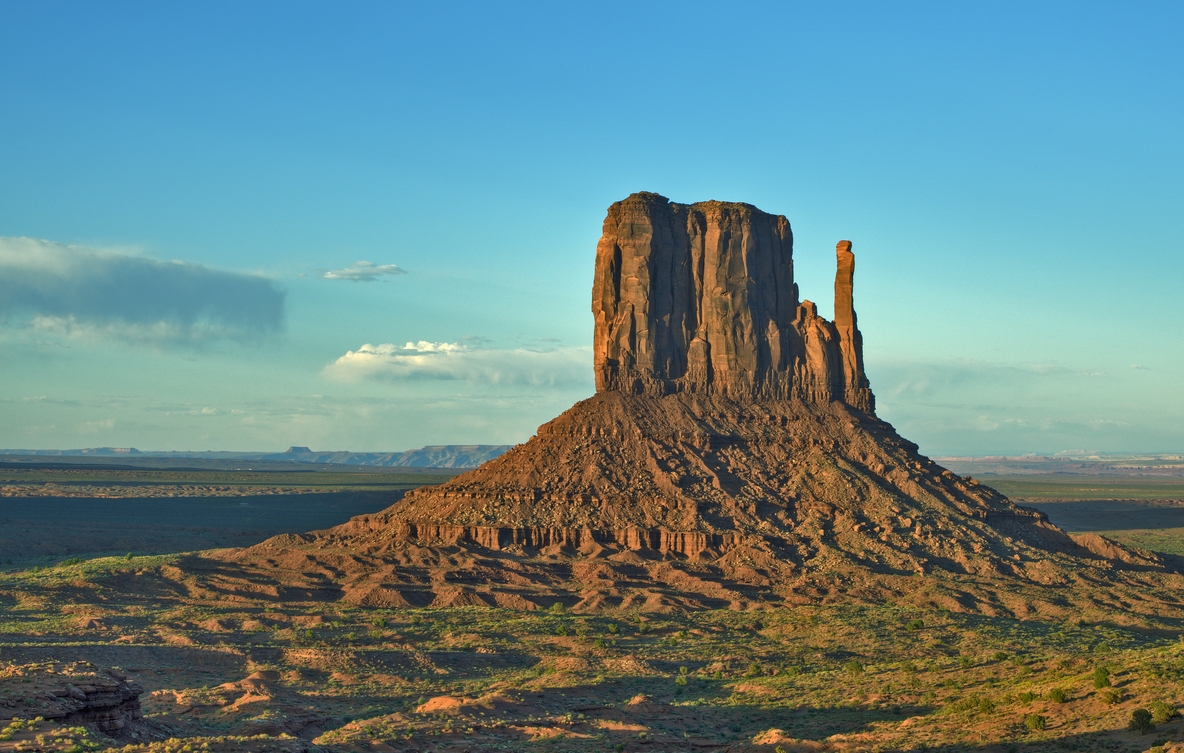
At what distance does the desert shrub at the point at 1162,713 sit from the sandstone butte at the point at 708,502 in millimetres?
36365

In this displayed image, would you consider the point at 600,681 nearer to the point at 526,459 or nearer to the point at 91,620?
the point at 91,620

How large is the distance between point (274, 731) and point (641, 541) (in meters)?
45.0

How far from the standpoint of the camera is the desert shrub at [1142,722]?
1271 inches

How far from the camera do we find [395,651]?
54812 mm

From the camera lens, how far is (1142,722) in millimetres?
32312

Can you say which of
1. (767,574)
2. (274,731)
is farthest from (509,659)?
(767,574)

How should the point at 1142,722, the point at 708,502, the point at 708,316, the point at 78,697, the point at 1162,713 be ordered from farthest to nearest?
the point at 708,316
the point at 708,502
the point at 1162,713
the point at 1142,722
the point at 78,697

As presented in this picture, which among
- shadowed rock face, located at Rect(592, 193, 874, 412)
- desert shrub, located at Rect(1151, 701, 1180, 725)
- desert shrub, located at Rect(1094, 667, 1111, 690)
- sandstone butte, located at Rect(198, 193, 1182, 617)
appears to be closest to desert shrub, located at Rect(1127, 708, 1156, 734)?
desert shrub, located at Rect(1151, 701, 1180, 725)

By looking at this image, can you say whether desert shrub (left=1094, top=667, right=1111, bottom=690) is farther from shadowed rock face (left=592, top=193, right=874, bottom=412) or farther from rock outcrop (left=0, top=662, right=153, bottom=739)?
shadowed rock face (left=592, top=193, right=874, bottom=412)

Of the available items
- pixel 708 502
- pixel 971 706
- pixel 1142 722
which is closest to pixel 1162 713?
pixel 1142 722

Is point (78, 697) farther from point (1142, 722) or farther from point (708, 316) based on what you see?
point (708, 316)

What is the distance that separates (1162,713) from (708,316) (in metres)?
60.6

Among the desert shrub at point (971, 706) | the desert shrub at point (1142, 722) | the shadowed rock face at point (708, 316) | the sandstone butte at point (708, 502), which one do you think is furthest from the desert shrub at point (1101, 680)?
the shadowed rock face at point (708, 316)

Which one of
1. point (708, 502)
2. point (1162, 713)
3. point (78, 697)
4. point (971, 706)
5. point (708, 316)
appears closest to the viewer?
point (78, 697)
